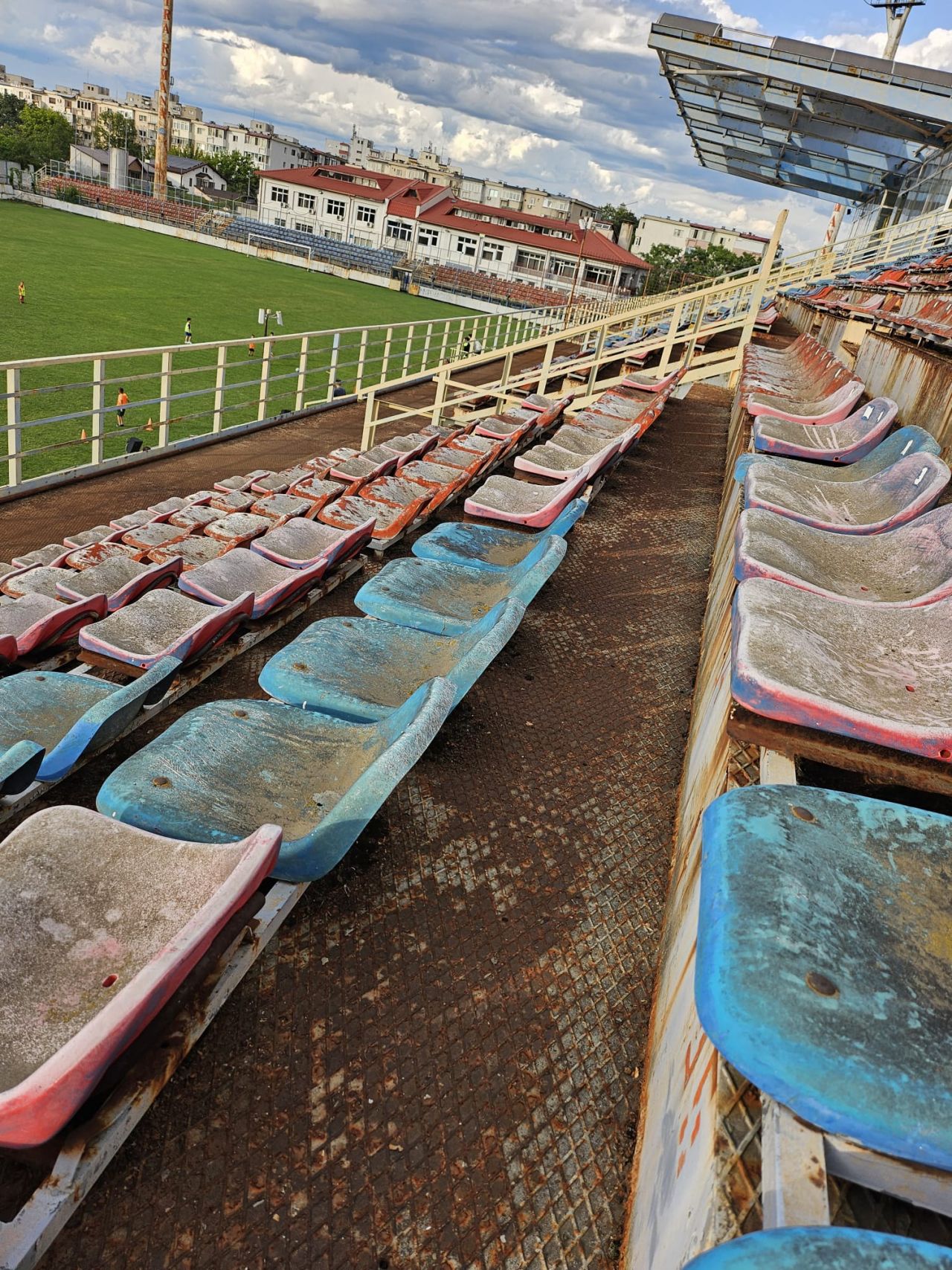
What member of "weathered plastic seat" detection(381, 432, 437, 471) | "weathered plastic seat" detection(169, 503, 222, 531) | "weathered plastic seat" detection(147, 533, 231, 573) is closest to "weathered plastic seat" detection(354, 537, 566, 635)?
"weathered plastic seat" detection(147, 533, 231, 573)

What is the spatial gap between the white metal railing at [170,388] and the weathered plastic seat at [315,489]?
1.86 meters

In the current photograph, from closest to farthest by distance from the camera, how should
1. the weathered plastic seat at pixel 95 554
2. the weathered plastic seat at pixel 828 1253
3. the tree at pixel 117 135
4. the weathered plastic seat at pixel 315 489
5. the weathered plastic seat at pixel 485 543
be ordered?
the weathered plastic seat at pixel 828 1253, the weathered plastic seat at pixel 485 543, the weathered plastic seat at pixel 95 554, the weathered plastic seat at pixel 315 489, the tree at pixel 117 135

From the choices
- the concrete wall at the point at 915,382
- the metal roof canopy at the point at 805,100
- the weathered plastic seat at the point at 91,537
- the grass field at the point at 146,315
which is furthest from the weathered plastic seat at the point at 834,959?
the metal roof canopy at the point at 805,100

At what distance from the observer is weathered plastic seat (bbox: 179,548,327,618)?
3.64 m

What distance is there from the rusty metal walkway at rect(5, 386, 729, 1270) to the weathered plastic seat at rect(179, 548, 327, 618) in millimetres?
1068

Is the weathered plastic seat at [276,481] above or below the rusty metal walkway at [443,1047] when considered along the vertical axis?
below

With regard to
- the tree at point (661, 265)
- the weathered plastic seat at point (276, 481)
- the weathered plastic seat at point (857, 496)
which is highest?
the tree at point (661, 265)

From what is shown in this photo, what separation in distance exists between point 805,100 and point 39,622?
64.7 feet

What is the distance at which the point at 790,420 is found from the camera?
4.56m

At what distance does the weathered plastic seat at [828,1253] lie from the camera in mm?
750

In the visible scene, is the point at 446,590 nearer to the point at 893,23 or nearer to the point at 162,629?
the point at 162,629

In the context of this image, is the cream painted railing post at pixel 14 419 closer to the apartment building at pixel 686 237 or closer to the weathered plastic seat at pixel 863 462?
the weathered plastic seat at pixel 863 462

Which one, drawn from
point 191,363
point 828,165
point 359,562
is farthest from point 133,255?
point 359,562

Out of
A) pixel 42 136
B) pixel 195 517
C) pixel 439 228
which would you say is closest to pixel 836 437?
pixel 195 517
